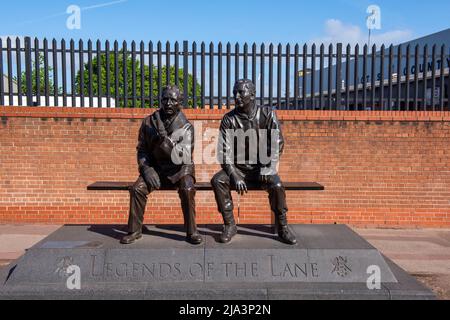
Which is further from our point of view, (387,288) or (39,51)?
(39,51)

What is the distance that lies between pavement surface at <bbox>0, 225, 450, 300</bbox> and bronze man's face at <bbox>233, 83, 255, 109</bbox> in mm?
3040

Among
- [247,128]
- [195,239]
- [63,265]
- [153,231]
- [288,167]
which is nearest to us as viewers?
[63,265]

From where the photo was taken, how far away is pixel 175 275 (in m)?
4.44

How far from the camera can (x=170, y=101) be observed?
4.94 m

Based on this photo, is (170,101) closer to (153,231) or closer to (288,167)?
(153,231)

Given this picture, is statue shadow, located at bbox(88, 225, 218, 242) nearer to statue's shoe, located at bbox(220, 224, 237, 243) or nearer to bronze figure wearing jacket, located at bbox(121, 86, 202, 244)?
bronze figure wearing jacket, located at bbox(121, 86, 202, 244)

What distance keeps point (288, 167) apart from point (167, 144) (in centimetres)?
343

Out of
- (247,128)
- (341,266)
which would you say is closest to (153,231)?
(247,128)

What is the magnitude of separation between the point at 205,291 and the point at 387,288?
182cm

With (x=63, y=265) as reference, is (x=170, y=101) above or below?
above

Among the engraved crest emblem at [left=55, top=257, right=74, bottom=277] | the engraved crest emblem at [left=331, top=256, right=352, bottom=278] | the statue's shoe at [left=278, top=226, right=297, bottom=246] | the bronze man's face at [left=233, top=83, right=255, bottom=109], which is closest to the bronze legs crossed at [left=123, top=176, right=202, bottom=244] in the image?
the engraved crest emblem at [left=55, top=257, right=74, bottom=277]

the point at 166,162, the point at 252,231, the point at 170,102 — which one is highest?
the point at 170,102
